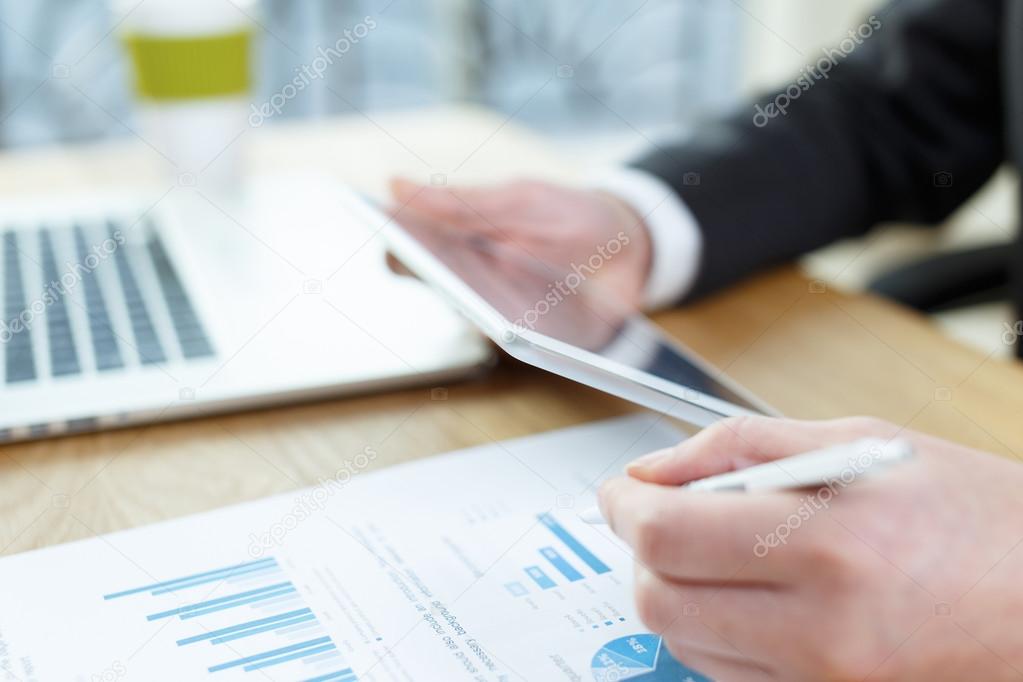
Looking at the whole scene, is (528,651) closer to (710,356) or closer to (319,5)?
(710,356)

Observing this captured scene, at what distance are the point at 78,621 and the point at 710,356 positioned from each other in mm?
455

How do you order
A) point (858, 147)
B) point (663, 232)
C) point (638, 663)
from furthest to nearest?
point (858, 147) < point (663, 232) < point (638, 663)

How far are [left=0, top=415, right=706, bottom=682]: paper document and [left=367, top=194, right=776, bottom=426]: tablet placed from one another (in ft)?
0.28

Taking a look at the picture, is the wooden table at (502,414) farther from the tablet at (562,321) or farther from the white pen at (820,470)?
the white pen at (820,470)

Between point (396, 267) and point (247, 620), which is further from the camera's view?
point (396, 267)

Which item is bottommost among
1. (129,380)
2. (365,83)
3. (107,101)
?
(129,380)

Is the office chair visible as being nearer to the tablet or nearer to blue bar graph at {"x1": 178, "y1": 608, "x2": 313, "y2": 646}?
the tablet

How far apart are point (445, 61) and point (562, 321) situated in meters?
2.16

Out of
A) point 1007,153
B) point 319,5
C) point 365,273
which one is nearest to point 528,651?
point 365,273

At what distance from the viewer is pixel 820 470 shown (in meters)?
0.35

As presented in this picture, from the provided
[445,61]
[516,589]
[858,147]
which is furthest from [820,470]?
[445,61]

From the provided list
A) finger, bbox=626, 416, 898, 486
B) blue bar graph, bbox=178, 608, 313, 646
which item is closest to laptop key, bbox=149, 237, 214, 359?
blue bar graph, bbox=178, 608, 313, 646

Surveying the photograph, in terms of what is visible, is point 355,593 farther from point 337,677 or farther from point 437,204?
point 437,204

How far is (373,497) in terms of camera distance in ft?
1.87
